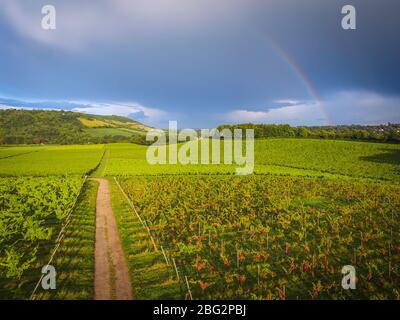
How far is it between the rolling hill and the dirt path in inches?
4640

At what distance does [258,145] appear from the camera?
95.2 metres

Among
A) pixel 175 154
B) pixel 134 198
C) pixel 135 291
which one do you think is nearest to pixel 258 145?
pixel 175 154

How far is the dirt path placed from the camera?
496 inches

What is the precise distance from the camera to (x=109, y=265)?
1537 centimetres

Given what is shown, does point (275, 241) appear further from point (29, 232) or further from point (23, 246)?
point (23, 246)

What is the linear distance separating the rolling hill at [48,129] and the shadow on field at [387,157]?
3659 inches

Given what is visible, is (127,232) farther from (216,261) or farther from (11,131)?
(11,131)

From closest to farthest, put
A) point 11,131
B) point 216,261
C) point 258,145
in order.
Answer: point 216,261 < point 258,145 < point 11,131

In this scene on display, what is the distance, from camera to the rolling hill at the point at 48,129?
139625 millimetres

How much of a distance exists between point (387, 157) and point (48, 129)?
475ft
